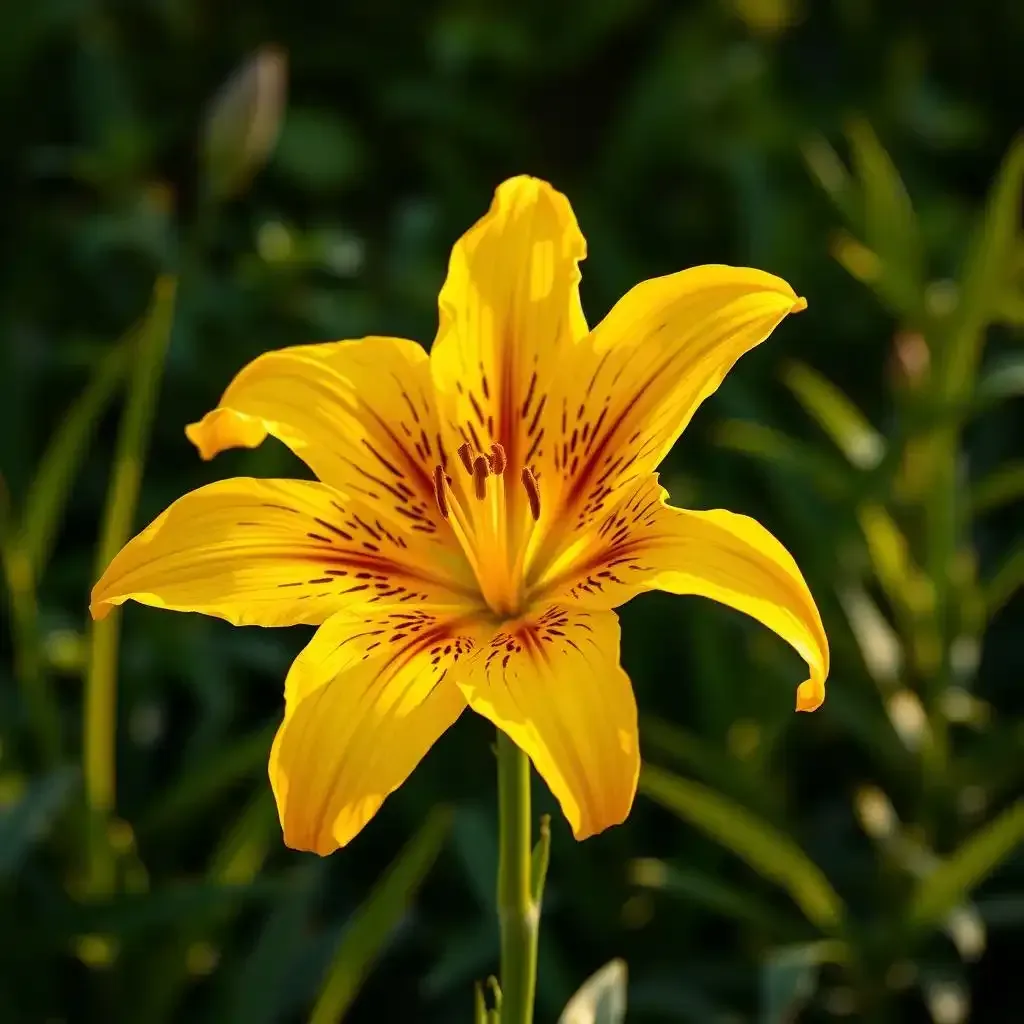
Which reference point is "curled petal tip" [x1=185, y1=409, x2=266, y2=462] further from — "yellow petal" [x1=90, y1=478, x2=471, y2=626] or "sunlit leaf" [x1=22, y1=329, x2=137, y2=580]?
"sunlit leaf" [x1=22, y1=329, x2=137, y2=580]

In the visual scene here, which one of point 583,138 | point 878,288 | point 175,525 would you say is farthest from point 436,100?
point 175,525

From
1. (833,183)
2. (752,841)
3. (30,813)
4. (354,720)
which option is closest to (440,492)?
(354,720)

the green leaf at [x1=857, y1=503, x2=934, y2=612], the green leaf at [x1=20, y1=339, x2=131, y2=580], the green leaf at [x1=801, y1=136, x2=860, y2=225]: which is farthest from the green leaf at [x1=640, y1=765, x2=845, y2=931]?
the green leaf at [x1=801, y1=136, x2=860, y2=225]

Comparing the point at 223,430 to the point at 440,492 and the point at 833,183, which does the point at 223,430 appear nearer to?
the point at 440,492

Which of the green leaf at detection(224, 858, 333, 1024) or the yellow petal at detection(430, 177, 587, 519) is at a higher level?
the yellow petal at detection(430, 177, 587, 519)

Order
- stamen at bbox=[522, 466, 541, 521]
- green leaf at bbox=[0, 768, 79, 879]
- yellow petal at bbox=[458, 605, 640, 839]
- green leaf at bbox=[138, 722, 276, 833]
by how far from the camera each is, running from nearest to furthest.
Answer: yellow petal at bbox=[458, 605, 640, 839], stamen at bbox=[522, 466, 541, 521], green leaf at bbox=[0, 768, 79, 879], green leaf at bbox=[138, 722, 276, 833]

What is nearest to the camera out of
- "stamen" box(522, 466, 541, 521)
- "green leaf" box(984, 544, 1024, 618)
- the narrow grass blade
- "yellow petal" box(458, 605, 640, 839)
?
"yellow petal" box(458, 605, 640, 839)
